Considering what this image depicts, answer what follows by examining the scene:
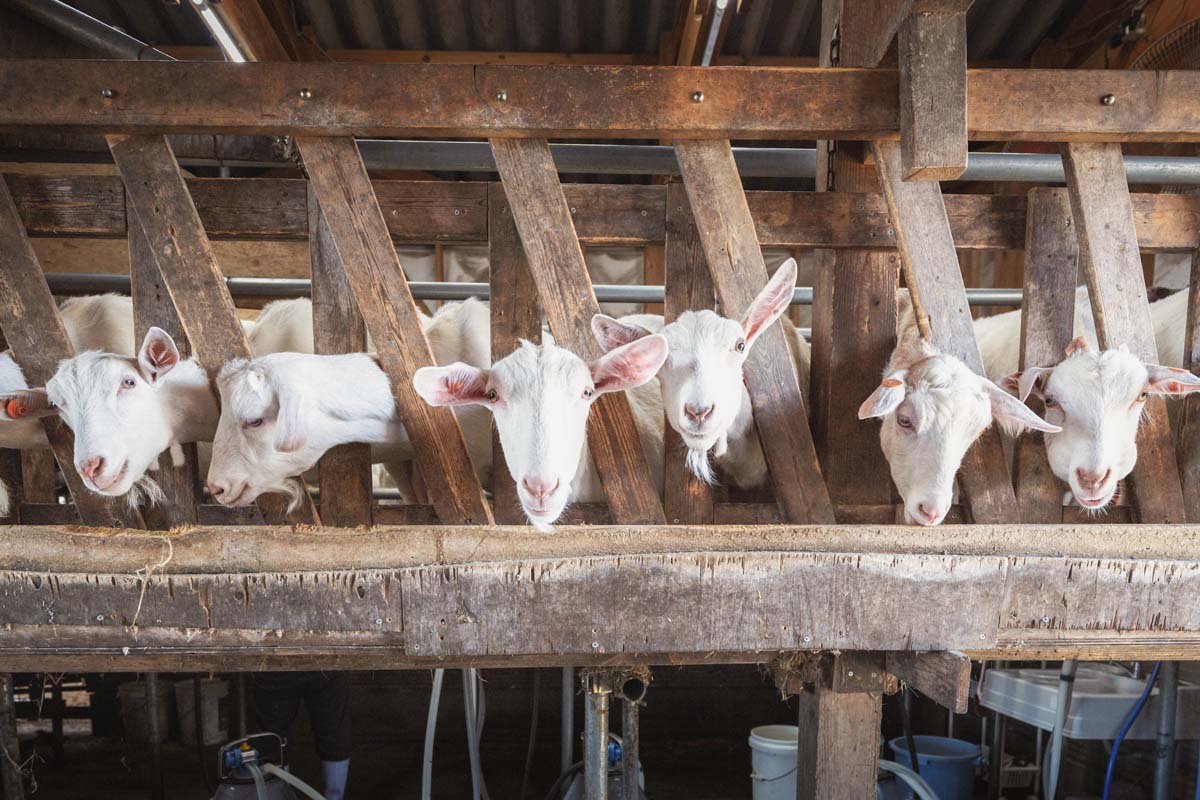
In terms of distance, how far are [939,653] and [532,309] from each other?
60.2 inches

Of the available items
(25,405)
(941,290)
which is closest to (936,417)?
(941,290)

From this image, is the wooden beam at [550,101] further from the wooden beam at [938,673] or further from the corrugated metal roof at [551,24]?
the corrugated metal roof at [551,24]

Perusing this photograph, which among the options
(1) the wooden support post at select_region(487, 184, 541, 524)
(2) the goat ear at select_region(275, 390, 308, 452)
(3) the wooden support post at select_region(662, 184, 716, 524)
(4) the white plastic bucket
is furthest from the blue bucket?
(2) the goat ear at select_region(275, 390, 308, 452)

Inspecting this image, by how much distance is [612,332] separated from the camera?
2238 mm

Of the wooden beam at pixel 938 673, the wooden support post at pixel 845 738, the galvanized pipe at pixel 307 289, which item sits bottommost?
the wooden support post at pixel 845 738

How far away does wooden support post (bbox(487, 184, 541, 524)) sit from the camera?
2.45 meters

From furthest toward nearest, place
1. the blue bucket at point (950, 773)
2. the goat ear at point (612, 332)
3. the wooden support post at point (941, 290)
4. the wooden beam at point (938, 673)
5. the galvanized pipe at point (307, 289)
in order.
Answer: the blue bucket at point (950, 773) < the galvanized pipe at point (307, 289) < the wooden support post at point (941, 290) < the goat ear at point (612, 332) < the wooden beam at point (938, 673)

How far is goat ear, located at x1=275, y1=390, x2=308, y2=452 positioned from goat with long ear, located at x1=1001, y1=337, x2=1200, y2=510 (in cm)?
222

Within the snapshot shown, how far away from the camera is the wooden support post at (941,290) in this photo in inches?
91.3

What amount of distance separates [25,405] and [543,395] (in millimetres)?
1465

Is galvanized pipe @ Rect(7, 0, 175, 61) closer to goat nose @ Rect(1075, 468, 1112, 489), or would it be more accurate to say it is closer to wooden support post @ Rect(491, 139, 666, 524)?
wooden support post @ Rect(491, 139, 666, 524)

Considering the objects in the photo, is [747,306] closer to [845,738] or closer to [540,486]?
[540,486]

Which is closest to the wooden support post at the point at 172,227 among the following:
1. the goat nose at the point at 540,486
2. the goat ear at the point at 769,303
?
the goat nose at the point at 540,486

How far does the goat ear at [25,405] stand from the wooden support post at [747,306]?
1.93 m
